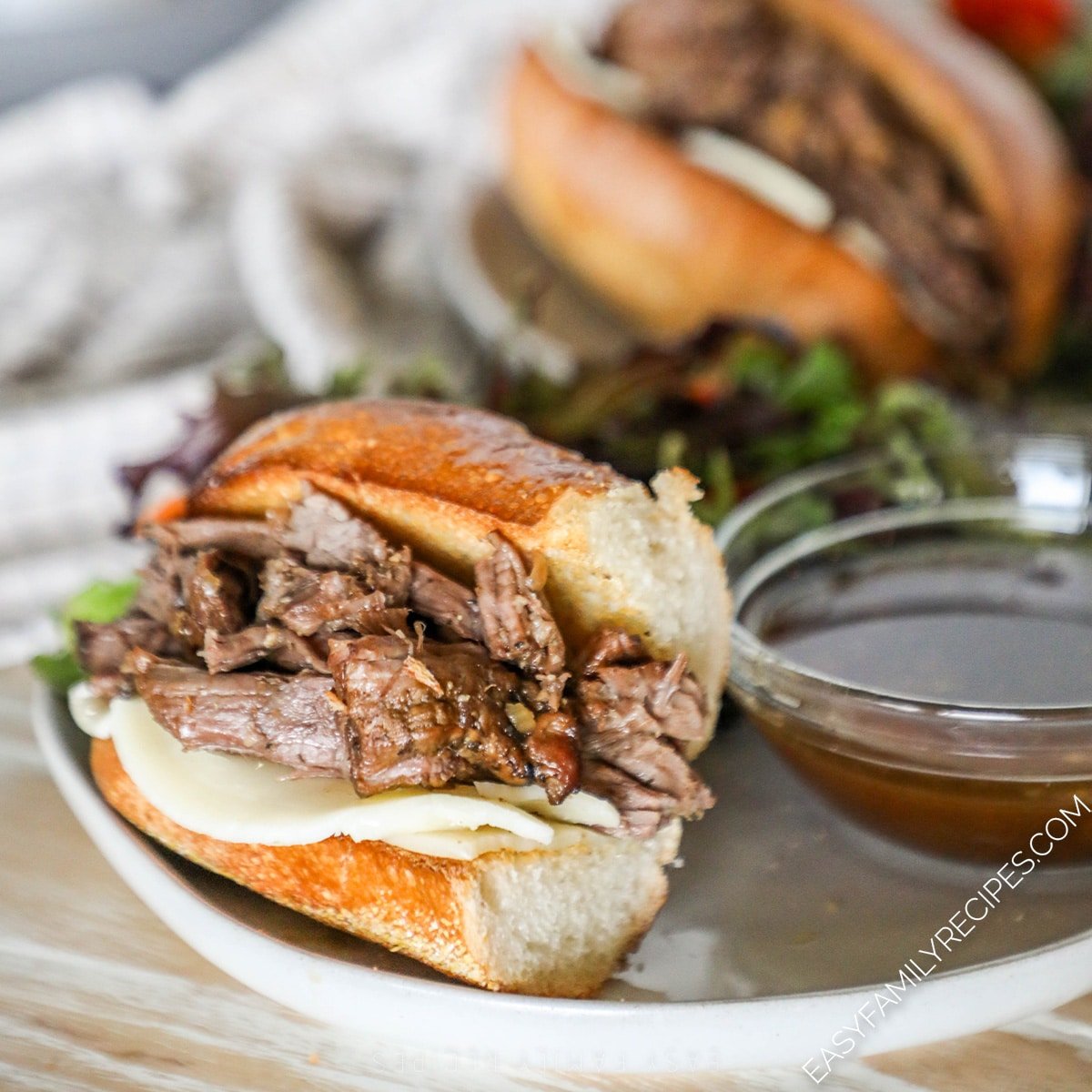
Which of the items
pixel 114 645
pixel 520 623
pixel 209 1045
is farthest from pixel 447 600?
pixel 209 1045

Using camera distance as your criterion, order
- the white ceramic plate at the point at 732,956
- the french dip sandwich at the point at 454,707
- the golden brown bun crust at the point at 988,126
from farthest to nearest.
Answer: the golden brown bun crust at the point at 988,126 → the french dip sandwich at the point at 454,707 → the white ceramic plate at the point at 732,956

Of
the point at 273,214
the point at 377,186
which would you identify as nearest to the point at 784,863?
the point at 273,214

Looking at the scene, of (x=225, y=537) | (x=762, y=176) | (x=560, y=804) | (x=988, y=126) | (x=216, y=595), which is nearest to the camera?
(x=560, y=804)

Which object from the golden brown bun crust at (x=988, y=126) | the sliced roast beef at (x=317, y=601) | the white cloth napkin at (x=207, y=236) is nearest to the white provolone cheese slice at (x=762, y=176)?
the golden brown bun crust at (x=988, y=126)

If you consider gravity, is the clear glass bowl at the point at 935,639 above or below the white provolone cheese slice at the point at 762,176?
below

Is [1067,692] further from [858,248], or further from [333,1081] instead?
[858,248]

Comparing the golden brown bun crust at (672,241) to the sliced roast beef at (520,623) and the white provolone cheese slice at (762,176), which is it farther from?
the sliced roast beef at (520,623)

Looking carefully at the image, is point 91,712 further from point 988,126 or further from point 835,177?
point 988,126

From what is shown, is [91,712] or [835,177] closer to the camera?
[91,712]
